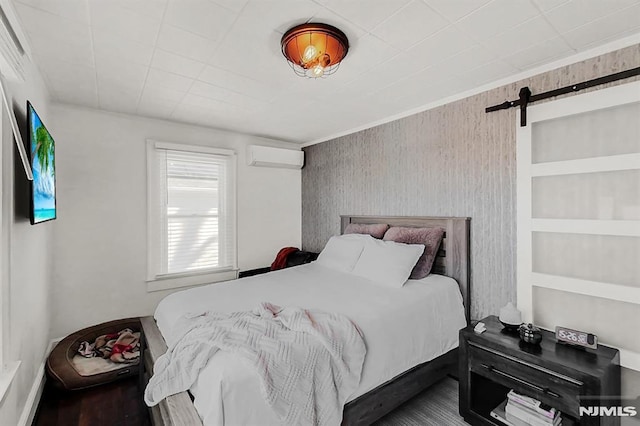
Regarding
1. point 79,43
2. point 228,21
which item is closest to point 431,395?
point 228,21

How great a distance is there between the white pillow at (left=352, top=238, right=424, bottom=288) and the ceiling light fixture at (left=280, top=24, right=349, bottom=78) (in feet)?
5.21

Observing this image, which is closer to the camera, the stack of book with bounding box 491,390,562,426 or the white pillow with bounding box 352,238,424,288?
the stack of book with bounding box 491,390,562,426

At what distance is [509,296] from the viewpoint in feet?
7.56

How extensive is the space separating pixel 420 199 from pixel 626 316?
1651 mm

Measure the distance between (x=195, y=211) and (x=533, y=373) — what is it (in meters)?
3.52

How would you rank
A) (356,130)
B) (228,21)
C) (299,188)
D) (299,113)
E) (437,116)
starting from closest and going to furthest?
(228,21)
(437,116)
(299,113)
(356,130)
(299,188)

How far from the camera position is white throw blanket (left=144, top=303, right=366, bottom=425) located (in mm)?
1278

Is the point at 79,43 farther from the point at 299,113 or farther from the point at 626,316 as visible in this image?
the point at 626,316

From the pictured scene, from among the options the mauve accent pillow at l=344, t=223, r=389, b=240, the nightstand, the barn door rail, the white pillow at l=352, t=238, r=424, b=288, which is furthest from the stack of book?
the barn door rail

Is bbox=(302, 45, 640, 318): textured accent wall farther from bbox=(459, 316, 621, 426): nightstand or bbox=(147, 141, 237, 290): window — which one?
bbox=(147, 141, 237, 290): window

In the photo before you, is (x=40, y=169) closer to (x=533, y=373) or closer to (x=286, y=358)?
(x=286, y=358)

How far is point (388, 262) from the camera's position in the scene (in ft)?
8.29

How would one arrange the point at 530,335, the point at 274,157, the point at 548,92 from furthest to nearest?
the point at 274,157, the point at 548,92, the point at 530,335

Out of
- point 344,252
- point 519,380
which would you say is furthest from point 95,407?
point 519,380
